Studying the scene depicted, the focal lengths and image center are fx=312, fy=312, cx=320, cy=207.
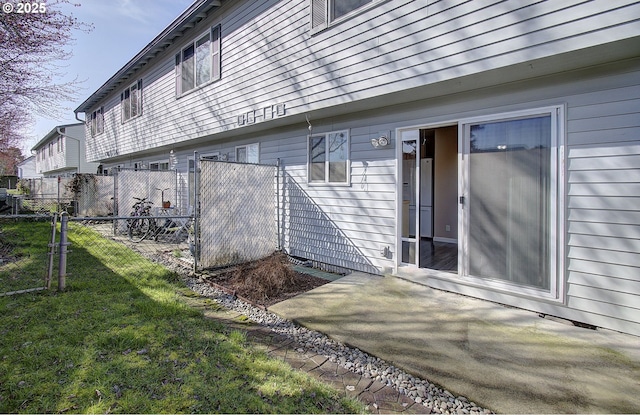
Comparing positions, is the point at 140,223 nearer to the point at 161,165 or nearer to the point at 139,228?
the point at 139,228

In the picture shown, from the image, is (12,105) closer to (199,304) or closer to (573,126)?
(199,304)

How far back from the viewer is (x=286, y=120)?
6438mm

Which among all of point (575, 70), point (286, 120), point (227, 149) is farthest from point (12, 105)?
point (575, 70)

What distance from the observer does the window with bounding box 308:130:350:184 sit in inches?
232

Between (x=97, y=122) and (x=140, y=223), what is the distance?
1138 cm

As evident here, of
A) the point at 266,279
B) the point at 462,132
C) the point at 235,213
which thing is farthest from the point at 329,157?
the point at 266,279

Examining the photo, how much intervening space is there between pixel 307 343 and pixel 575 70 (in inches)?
164

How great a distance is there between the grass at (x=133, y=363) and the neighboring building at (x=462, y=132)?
288 centimetres

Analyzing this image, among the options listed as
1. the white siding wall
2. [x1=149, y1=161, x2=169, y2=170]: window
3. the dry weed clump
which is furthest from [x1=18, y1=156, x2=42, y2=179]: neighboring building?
the dry weed clump

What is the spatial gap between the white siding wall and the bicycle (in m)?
2.43

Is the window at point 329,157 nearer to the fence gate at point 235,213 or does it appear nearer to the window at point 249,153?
the fence gate at point 235,213

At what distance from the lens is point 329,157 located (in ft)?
20.2

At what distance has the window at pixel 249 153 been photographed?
26.2 ft

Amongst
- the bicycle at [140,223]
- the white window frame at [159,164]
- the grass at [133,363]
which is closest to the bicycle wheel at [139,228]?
the bicycle at [140,223]
